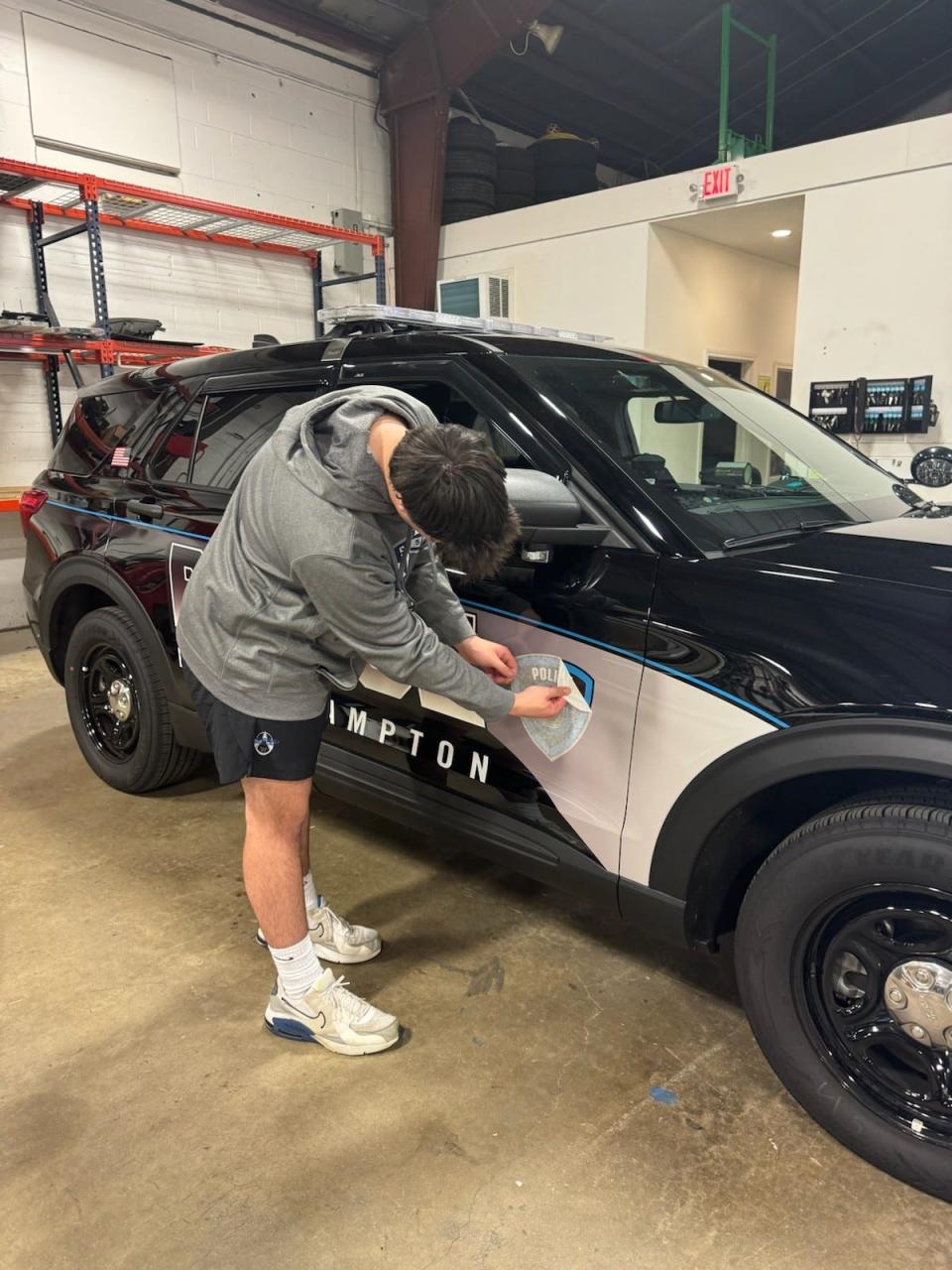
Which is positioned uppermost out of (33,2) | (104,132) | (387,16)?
(387,16)

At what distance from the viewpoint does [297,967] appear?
1964mm

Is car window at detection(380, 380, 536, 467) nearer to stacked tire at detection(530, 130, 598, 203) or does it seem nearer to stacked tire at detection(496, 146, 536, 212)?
stacked tire at detection(530, 130, 598, 203)

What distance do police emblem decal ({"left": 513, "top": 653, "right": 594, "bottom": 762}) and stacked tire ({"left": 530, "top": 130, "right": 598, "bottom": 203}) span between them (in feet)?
22.5

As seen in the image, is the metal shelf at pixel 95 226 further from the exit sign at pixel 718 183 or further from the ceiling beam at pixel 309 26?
the exit sign at pixel 718 183

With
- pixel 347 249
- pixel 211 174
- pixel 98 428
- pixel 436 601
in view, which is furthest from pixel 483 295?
pixel 436 601

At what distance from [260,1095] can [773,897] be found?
1126 mm

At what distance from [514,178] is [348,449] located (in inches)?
284

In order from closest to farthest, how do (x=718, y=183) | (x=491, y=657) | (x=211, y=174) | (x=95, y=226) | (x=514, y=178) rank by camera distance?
(x=491, y=657) < (x=95, y=226) < (x=718, y=183) < (x=211, y=174) < (x=514, y=178)

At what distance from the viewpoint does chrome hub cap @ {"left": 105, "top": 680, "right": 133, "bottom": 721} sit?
10.4 feet

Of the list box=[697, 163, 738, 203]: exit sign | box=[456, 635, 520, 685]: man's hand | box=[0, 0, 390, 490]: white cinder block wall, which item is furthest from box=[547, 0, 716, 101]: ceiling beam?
box=[456, 635, 520, 685]: man's hand

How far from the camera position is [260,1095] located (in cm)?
185

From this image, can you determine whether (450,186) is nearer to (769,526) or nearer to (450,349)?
(450,349)

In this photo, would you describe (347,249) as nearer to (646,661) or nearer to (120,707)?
(120,707)

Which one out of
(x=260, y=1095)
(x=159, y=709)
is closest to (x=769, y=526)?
(x=260, y=1095)
